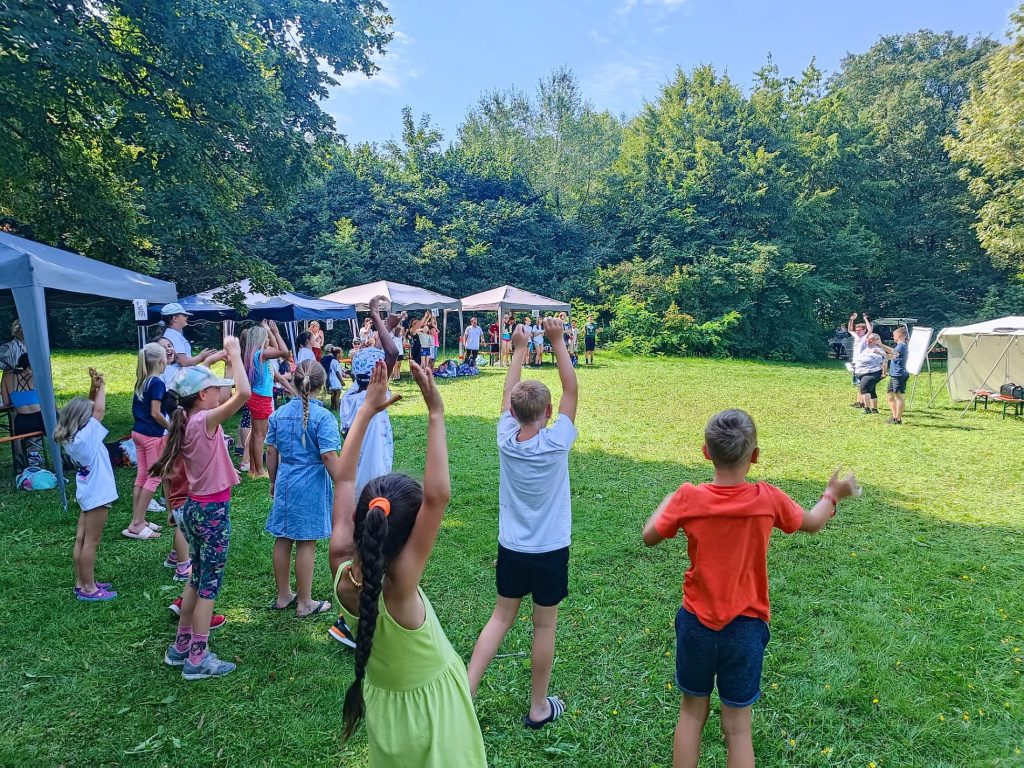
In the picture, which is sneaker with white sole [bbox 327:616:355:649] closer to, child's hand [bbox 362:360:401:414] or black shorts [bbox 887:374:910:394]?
child's hand [bbox 362:360:401:414]

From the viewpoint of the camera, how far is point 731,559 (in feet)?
7.68

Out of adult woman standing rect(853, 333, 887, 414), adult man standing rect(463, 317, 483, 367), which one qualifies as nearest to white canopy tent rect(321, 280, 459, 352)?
adult man standing rect(463, 317, 483, 367)

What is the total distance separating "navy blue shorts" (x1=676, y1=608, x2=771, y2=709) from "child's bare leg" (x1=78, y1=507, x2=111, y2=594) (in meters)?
4.22

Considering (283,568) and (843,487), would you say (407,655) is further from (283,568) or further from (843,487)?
(283,568)

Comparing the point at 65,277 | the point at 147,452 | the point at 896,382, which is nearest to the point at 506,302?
the point at 896,382

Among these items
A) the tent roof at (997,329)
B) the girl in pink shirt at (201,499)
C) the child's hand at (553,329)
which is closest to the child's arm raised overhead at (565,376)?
the child's hand at (553,329)

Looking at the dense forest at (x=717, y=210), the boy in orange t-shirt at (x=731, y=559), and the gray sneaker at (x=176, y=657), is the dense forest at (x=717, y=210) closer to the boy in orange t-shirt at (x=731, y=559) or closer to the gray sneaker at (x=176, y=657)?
the gray sneaker at (x=176, y=657)

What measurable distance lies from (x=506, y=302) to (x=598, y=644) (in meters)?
17.4

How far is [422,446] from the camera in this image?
365 inches

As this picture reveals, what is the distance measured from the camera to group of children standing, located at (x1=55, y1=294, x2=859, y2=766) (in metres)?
1.77

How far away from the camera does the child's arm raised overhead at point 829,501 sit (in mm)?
2277

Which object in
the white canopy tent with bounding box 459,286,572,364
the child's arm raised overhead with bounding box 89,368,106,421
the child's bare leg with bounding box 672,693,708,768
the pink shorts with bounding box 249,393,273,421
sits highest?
the white canopy tent with bounding box 459,286,572,364

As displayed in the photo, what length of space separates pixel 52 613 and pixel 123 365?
58.0ft

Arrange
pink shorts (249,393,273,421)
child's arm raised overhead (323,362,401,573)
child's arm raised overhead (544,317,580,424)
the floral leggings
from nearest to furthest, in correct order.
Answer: child's arm raised overhead (323,362,401,573) → child's arm raised overhead (544,317,580,424) → the floral leggings → pink shorts (249,393,273,421)
